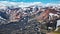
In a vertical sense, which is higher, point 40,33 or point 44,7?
point 44,7

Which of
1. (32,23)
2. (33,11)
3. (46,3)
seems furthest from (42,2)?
(32,23)

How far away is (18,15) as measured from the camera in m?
2.57

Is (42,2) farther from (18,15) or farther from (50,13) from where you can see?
(18,15)

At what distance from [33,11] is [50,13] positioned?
31cm

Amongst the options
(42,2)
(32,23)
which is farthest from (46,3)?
(32,23)

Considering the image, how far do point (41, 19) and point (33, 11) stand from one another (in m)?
0.21

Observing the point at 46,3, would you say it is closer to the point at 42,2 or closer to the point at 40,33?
the point at 42,2

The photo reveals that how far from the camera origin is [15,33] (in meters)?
2.49

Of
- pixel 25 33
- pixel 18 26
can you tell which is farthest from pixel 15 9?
pixel 25 33

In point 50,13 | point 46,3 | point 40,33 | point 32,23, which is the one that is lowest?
point 40,33

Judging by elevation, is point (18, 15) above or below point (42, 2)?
below

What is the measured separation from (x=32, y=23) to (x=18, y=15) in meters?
0.30

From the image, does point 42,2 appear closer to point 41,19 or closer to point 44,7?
point 44,7

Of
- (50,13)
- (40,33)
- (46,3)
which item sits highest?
(46,3)
